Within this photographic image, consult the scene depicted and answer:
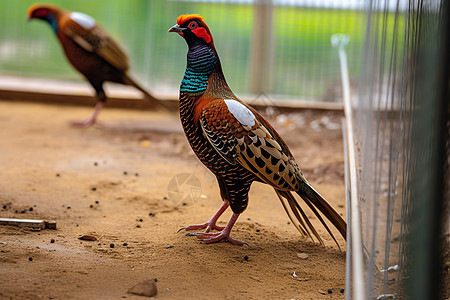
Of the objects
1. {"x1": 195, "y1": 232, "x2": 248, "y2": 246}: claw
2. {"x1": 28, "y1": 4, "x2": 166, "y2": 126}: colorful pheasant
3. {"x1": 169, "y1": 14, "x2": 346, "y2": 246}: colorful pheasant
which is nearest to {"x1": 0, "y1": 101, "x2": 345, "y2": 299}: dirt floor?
{"x1": 195, "y1": 232, "x2": 248, "y2": 246}: claw

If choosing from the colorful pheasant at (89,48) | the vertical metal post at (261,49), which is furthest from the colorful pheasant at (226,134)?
the vertical metal post at (261,49)

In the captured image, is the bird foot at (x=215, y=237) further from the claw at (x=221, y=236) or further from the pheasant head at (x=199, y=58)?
the pheasant head at (x=199, y=58)

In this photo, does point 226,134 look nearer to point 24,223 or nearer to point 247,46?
point 24,223

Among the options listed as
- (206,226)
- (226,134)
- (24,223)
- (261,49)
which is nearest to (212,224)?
(206,226)

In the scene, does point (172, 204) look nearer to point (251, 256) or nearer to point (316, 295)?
point (251, 256)

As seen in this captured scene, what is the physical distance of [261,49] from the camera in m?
8.77

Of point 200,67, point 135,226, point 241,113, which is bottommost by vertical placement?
point 135,226

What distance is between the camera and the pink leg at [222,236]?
3.45 m

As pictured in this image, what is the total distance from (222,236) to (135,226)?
60 cm

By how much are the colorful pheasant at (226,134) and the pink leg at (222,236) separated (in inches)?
0.5

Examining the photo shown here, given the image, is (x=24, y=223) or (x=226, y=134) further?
(x=24, y=223)

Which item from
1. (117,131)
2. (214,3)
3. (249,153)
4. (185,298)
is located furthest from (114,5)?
(185,298)

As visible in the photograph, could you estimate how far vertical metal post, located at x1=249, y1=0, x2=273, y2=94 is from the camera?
8.66 meters

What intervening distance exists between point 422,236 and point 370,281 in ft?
3.12
